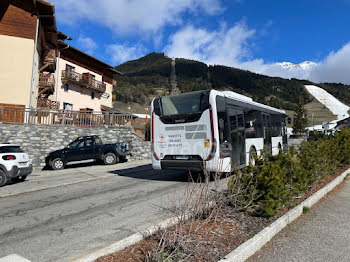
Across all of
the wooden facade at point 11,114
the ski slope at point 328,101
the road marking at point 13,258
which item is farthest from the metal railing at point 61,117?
the ski slope at point 328,101

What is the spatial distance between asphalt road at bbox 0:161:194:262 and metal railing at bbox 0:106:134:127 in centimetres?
828

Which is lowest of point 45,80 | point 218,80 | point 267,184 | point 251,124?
point 267,184

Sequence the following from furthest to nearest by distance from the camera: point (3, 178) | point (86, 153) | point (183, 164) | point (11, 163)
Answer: point (86, 153), point (11, 163), point (3, 178), point (183, 164)

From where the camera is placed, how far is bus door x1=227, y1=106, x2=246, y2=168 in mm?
9008

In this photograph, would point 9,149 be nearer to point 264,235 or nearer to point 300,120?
point 264,235

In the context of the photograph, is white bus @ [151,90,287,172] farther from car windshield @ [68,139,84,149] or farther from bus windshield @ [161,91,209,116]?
car windshield @ [68,139,84,149]

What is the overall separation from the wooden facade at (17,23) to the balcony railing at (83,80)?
367 inches

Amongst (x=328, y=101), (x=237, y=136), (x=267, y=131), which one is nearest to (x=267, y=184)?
(x=237, y=136)

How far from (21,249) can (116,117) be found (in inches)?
635

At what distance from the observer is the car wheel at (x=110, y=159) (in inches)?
634

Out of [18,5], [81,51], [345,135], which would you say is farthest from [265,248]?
[81,51]

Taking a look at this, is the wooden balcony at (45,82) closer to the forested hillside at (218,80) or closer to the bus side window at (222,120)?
the bus side window at (222,120)

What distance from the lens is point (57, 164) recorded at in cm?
1534

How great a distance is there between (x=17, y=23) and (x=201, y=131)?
20.2 m
